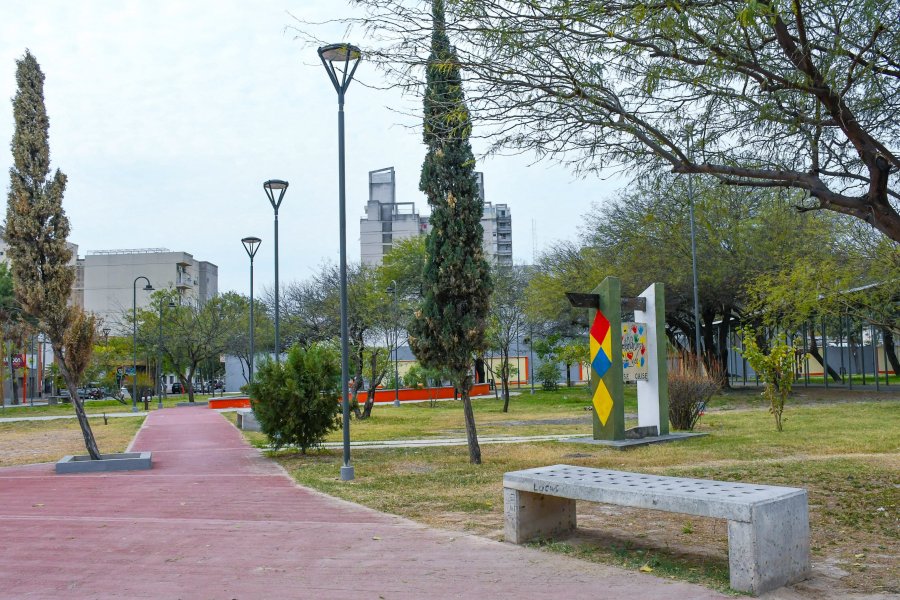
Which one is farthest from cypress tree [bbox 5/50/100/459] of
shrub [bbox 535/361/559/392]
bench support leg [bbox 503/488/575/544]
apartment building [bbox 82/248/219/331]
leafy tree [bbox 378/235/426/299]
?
apartment building [bbox 82/248/219/331]

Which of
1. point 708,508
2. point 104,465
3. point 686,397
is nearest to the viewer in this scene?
point 708,508

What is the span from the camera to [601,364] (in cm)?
1712

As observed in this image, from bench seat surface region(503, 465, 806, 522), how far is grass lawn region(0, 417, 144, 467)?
13.5 m

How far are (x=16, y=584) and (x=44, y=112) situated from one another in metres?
11.6

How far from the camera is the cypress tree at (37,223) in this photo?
49.4 feet

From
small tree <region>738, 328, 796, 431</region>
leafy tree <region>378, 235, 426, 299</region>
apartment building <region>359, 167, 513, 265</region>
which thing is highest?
apartment building <region>359, 167, 513, 265</region>

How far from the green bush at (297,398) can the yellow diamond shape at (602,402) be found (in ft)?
17.7

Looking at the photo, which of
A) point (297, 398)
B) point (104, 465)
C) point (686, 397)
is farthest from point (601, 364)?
point (104, 465)

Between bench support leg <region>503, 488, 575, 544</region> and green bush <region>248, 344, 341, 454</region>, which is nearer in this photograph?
bench support leg <region>503, 488, 575, 544</region>

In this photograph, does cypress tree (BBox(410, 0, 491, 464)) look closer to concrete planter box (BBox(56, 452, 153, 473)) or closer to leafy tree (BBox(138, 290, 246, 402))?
concrete planter box (BBox(56, 452, 153, 473))

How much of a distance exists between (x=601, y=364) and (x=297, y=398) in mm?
6263

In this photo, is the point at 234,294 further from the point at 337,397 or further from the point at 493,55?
the point at 493,55

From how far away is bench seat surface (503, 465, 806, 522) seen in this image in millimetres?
5668

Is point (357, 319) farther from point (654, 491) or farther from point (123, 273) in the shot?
point (123, 273)
